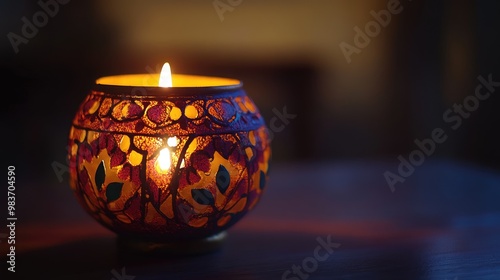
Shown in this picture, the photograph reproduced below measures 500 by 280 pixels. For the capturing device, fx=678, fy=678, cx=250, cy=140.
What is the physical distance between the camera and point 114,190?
648mm

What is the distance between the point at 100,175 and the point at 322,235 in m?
0.27

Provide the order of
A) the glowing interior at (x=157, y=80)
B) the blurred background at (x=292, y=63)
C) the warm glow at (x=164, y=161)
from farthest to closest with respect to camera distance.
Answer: the blurred background at (x=292, y=63) < the glowing interior at (x=157, y=80) < the warm glow at (x=164, y=161)

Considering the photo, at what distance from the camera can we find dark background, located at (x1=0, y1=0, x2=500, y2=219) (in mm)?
1280

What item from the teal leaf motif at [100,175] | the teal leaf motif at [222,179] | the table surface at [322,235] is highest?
the teal leaf motif at [100,175]

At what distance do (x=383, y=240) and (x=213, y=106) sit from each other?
26 centimetres

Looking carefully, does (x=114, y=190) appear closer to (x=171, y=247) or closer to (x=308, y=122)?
(x=171, y=247)

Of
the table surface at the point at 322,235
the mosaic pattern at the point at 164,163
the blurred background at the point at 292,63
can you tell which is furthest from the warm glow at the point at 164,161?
the blurred background at the point at 292,63

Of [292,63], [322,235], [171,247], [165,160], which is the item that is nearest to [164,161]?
[165,160]

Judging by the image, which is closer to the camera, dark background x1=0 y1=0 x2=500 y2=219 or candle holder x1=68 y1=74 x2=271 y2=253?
candle holder x1=68 y1=74 x2=271 y2=253

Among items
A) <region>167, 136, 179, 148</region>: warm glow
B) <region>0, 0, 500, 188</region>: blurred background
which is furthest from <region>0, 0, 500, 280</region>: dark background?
<region>167, 136, 179, 148</region>: warm glow

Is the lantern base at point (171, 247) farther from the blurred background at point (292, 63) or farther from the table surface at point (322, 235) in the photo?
the blurred background at point (292, 63)

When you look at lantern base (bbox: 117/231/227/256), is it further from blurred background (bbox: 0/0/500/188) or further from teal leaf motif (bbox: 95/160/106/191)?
blurred background (bbox: 0/0/500/188)

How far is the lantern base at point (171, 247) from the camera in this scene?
0.70 metres

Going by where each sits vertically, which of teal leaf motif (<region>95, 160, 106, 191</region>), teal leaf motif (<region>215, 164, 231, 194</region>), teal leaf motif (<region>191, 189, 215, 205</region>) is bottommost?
teal leaf motif (<region>191, 189, 215, 205</region>)
